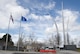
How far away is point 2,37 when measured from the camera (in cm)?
8969

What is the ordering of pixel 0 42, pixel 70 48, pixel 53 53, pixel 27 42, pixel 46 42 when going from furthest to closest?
1. pixel 46 42
2. pixel 27 42
3. pixel 0 42
4. pixel 70 48
5. pixel 53 53

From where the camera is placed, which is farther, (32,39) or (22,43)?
(22,43)

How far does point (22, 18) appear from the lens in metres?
53.8

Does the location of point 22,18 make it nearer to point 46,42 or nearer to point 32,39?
point 32,39

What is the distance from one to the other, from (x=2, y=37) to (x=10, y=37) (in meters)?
5.04

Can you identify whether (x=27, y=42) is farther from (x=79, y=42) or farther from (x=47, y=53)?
(x=47, y=53)

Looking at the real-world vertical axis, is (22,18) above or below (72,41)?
above

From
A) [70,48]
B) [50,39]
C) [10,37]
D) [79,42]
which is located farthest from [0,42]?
[79,42]

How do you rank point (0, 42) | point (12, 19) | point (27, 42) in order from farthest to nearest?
point (27, 42) < point (0, 42) < point (12, 19)

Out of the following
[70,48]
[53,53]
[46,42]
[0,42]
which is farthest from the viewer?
[46,42]

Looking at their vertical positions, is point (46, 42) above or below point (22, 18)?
below

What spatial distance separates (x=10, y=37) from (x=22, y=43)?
13.2 m

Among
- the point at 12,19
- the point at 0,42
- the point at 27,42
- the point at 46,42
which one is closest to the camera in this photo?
the point at 12,19

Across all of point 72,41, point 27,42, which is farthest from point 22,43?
point 72,41
